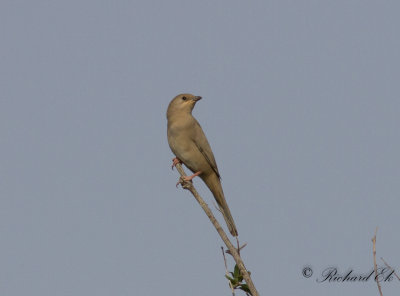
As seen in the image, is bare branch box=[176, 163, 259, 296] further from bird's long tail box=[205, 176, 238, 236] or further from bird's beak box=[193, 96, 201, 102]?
bird's beak box=[193, 96, 201, 102]

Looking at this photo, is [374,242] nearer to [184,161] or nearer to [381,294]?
[381,294]

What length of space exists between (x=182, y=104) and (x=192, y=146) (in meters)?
0.92

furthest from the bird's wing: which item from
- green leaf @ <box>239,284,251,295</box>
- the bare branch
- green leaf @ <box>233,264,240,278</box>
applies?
green leaf @ <box>239,284,251,295</box>

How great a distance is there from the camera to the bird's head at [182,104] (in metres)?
10.6

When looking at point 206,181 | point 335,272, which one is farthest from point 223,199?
point 335,272

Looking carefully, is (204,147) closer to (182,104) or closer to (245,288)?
(182,104)

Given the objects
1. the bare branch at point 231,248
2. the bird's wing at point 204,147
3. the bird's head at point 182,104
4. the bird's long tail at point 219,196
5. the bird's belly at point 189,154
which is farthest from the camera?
the bird's head at point 182,104

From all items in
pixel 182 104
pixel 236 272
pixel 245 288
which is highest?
pixel 182 104

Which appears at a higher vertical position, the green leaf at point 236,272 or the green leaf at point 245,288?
the green leaf at point 236,272

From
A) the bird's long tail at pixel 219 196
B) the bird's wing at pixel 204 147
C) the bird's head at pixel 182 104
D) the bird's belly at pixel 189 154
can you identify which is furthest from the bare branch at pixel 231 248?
the bird's head at pixel 182 104

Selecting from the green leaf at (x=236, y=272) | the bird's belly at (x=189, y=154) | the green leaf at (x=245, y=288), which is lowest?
the green leaf at (x=245, y=288)

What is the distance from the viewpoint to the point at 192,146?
1018cm

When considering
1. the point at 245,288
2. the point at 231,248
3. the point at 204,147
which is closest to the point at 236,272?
the point at 245,288

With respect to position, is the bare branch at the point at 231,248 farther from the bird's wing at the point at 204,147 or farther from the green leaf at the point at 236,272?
the bird's wing at the point at 204,147
